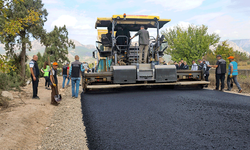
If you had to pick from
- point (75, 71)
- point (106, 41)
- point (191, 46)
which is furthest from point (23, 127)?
point (191, 46)

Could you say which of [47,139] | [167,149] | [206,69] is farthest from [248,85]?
[47,139]

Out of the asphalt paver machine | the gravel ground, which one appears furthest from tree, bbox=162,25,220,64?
the gravel ground

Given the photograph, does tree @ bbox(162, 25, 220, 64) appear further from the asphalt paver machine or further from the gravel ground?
the gravel ground

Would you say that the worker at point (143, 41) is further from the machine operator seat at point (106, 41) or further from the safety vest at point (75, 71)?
the safety vest at point (75, 71)

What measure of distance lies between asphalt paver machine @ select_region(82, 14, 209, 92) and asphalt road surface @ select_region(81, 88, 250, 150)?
1.90 m

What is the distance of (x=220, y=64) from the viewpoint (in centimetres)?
834

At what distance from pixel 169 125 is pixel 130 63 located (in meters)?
4.69

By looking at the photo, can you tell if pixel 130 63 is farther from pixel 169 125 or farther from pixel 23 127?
pixel 23 127

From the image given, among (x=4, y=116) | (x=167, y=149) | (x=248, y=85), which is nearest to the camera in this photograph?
(x=167, y=149)

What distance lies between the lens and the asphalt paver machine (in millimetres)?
7188

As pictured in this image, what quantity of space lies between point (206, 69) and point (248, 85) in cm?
198

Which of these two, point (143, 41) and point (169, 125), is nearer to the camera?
point (169, 125)

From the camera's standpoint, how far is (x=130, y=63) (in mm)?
8039

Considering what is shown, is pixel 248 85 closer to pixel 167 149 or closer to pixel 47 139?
pixel 167 149
